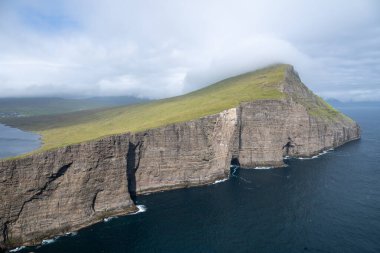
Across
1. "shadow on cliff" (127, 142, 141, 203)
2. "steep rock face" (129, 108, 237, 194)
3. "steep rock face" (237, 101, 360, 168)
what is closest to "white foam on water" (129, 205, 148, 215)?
"shadow on cliff" (127, 142, 141, 203)

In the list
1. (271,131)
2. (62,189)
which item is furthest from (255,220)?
(271,131)

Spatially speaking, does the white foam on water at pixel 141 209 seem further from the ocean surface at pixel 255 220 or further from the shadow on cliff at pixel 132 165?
the shadow on cliff at pixel 132 165

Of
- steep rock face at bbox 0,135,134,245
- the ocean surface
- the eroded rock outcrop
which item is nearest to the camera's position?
the ocean surface

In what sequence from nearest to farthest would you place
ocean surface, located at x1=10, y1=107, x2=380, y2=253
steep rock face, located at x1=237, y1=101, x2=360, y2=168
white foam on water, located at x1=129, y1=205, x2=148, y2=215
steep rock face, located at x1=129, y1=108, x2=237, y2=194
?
ocean surface, located at x1=10, y1=107, x2=380, y2=253
white foam on water, located at x1=129, y1=205, x2=148, y2=215
steep rock face, located at x1=129, y1=108, x2=237, y2=194
steep rock face, located at x1=237, y1=101, x2=360, y2=168

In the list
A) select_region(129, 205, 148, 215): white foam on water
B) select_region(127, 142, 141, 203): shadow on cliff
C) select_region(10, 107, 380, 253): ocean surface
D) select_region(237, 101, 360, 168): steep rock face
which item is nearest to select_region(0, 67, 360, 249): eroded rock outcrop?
select_region(127, 142, 141, 203): shadow on cliff

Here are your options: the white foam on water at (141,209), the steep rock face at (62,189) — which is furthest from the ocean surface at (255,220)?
the steep rock face at (62,189)

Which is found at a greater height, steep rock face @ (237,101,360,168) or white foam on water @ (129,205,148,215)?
steep rock face @ (237,101,360,168)

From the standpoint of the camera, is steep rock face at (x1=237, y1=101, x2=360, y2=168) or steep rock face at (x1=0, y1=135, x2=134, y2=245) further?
steep rock face at (x1=237, y1=101, x2=360, y2=168)

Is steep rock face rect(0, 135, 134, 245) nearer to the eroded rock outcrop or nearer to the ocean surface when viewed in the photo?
the eroded rock outcrop
